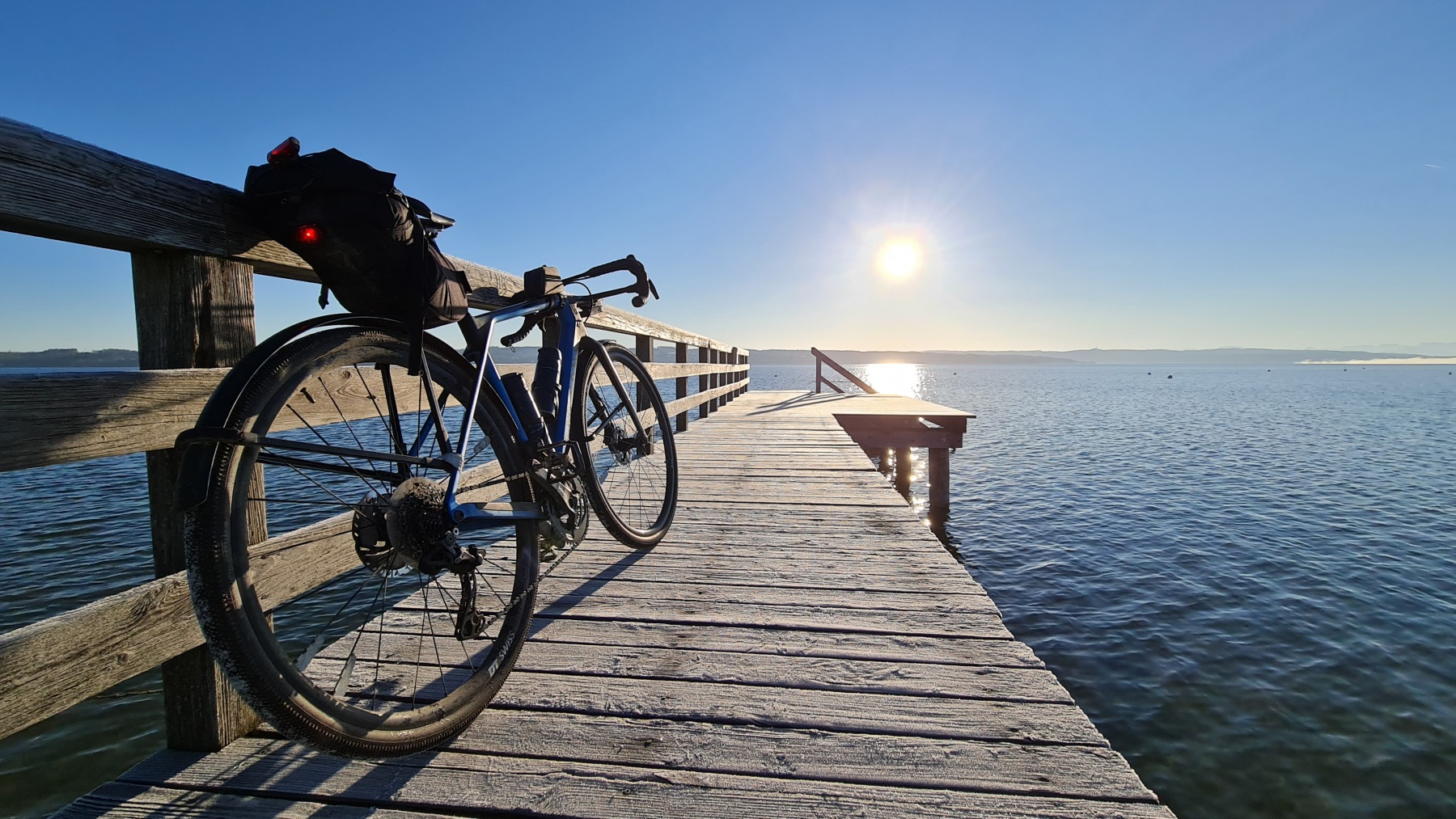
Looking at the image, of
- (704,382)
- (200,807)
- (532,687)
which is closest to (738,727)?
(532,687)

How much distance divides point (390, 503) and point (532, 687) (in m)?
0.69

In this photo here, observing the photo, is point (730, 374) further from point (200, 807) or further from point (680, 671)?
point (200, 807)

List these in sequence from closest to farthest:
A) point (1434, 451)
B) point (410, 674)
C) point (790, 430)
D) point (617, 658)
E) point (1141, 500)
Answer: point (410, 674) < point (617, 658) < point (790, 430) < point (1141, 500) < point (1434, 451)

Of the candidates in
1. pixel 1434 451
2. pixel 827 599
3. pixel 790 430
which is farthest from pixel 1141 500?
pixel 1434 451

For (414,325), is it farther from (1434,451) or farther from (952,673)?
(1434,451)

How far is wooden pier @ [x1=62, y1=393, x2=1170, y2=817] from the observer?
1.29 metres

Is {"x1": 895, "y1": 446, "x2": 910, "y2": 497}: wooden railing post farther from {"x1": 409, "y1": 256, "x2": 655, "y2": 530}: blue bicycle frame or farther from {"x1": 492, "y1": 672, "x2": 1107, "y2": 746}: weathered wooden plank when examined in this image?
{"x1": 492, "y1": 672, "x2": 1107, "y2": 746}: weathered wooden plank

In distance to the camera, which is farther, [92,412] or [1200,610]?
[1200,610]

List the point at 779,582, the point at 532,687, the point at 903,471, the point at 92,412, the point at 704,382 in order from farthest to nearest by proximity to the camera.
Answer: the point at 903,471, the point at 704,382, the point at 779,582, the point at 532,687, the point at 92,412

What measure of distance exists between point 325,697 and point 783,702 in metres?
1.05

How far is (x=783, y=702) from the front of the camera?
5.42 ft

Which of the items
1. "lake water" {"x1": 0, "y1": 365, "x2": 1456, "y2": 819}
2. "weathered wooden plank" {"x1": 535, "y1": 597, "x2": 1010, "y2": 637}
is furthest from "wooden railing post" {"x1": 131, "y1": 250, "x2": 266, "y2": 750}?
"lake water" {"x1": 0, "y1": 365, "x2": 1456, "y2": 819}

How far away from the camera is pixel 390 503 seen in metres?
1.37

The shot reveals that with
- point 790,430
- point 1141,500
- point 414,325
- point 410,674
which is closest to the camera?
point 414,325
